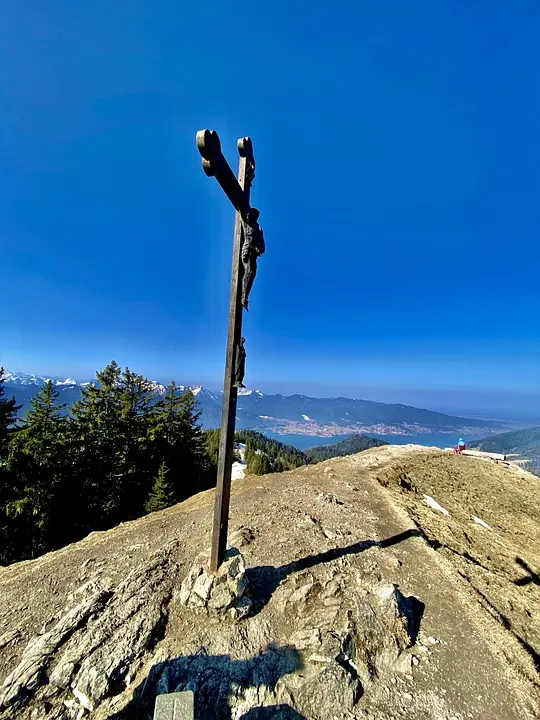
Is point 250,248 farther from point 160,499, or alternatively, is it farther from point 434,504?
point 160,499

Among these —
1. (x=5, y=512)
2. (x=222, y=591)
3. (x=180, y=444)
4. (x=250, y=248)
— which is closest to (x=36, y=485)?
(x=5, y=512)

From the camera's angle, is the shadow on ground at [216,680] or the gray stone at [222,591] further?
the gray stone at [222,591]

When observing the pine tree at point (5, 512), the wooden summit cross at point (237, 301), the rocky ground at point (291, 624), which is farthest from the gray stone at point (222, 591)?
the pine tree at point (5, 512)

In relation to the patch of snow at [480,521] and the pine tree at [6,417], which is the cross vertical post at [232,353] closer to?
the patch of snow at [480,521]

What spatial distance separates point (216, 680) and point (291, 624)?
1689 millimetres

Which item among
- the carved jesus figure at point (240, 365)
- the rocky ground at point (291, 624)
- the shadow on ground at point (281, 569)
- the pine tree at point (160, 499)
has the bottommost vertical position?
the pine tree at point (160, 499)

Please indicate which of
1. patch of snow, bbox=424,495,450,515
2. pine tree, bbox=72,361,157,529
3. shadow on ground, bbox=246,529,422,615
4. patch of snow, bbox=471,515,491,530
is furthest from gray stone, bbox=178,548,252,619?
pine tree, bbox=72,361,157,529

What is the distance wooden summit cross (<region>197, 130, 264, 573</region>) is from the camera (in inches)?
234

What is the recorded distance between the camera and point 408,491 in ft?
44.5

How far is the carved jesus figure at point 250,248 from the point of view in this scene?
589 cm

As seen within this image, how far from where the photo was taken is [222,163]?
5.13m

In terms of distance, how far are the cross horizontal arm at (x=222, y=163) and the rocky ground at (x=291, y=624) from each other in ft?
23.7

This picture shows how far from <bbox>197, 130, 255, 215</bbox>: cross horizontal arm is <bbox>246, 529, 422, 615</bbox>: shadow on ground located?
7.82 metres

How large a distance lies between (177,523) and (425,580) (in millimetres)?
8033
